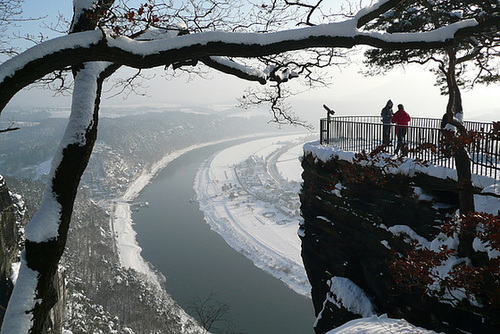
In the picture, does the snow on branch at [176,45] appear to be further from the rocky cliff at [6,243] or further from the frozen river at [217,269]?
the frozen river at [217,269]

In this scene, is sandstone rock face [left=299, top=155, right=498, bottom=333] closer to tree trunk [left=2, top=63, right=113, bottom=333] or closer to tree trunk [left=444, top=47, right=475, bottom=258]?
tree trunk [left=444, top=47, right=475, bottom=258]

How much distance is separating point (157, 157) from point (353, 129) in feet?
375

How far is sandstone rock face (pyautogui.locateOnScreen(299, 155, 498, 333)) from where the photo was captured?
7364 mm

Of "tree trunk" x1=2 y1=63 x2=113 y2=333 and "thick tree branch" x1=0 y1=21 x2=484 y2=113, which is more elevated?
"thick tree branch" x1=0 y1=21 x2=484 y2=113

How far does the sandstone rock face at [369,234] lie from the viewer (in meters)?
7.36

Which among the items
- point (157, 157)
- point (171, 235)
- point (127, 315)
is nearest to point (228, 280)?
point (127, 315)

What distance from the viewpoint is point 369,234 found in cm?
942

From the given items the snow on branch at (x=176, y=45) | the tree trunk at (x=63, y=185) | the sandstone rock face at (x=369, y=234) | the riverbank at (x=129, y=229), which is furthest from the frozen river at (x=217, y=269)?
the snow on branch at (x=176, y=45)

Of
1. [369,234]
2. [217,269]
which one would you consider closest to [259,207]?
[217,269]

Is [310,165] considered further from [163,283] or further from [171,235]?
[171,235]

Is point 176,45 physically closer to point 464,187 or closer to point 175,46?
point 175,46

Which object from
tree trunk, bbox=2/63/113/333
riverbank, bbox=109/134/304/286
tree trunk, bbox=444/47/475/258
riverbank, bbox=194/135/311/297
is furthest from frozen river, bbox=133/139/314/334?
tree trunk, bbox=2/63/113/333

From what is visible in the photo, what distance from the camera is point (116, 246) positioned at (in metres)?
52.6

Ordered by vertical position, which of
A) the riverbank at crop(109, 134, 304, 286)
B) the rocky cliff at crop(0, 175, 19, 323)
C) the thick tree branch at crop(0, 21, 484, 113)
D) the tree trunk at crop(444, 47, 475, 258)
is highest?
the thick tree branch at crop(0, 21, 484, 113)
